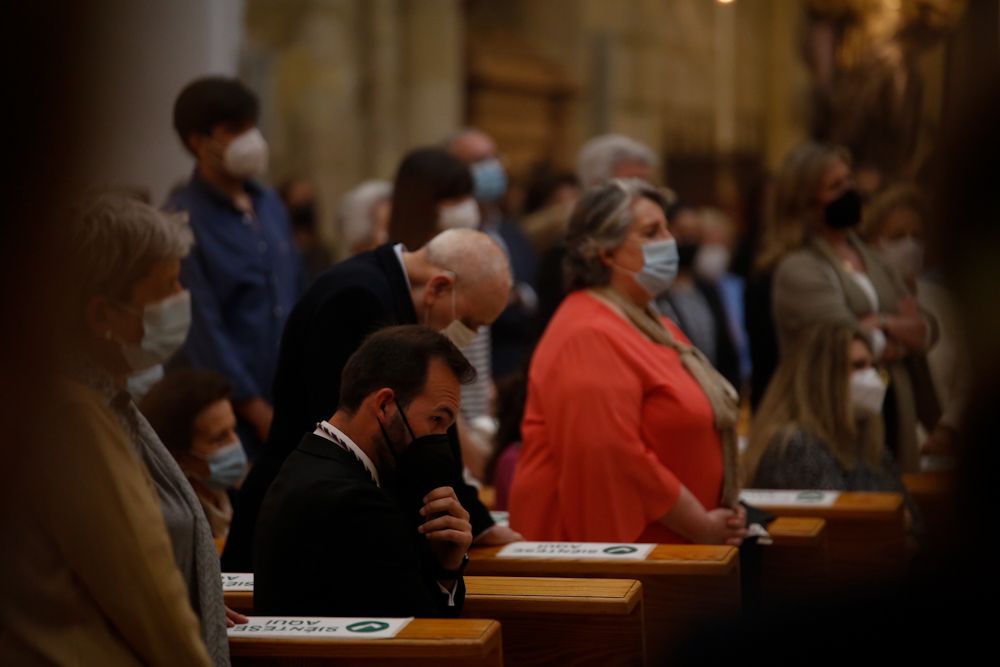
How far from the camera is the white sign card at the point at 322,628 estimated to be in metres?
2.91

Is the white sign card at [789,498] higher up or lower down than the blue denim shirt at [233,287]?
lower down

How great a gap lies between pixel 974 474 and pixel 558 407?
3.54 metres

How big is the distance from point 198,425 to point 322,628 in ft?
4.40

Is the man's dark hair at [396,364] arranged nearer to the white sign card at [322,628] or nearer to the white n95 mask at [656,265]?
the white sign card at [322,628]

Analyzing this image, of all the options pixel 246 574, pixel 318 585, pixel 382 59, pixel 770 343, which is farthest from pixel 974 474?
pixel 382 59

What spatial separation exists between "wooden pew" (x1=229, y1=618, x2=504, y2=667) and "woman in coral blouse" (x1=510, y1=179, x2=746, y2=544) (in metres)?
1.32

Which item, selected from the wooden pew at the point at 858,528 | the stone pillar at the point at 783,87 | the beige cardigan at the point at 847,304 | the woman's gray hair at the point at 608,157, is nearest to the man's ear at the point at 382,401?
the wooden pew at the point at 858,528

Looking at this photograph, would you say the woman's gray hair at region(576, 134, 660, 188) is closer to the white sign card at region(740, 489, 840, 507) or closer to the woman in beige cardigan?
the woman in beige cardigan

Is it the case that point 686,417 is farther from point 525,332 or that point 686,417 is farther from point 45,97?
point 45,97

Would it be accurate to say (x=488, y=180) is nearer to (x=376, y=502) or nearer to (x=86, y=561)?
(x=376, y=502)

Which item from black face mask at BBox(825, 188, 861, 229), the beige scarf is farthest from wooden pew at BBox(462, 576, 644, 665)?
black face mask at BBox(825, 188, 861, 229)

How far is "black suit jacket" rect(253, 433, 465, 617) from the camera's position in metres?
3.02

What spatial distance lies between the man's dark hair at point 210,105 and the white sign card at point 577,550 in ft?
6.21

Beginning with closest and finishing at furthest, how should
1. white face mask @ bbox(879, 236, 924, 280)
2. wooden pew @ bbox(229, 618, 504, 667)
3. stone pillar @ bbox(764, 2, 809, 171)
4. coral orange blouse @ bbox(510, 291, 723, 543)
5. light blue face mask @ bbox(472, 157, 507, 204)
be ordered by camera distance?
wooden pew @ bbox(229, 618, 504, 667) → coral orange blouse @ bbox(510, 291, 723, 543) → white face mask @ bbox(879, 236, 924, 280) → light blue face mask @ bbox(472, 157, 507, 204) → stone pillar @ bbox(764, 2, 809, 171)
